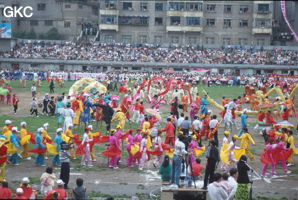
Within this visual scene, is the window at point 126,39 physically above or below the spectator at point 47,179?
above

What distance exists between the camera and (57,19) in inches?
2714

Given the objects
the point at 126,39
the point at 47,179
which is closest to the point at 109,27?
the point at 126,39

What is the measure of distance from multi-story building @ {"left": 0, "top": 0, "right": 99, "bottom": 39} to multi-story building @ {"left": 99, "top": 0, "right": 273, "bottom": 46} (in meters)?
4.39

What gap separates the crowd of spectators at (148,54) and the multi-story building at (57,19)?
6639 millimetres

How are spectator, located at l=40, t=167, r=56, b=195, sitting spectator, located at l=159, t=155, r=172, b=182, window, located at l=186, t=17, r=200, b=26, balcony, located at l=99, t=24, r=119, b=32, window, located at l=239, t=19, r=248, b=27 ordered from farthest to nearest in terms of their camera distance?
balcony, located at l=99, t=24, r=119, b=32 < window, located at l=239, t=19, r=248, b=27 < window, located at l=186, t=17, r=200, b=26 < sitting spectator, located at l=159, t=155, r=172, b=182 < spectator, located at l=40, t=167, r=56, b=195

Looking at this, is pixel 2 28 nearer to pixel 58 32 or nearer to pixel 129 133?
pixel 58 32

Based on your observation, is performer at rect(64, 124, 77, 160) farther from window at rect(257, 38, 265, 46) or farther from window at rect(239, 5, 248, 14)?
window at rect(239, 5, 248, 14)

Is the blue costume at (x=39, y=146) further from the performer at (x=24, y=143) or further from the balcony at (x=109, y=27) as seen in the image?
the balcony at (x=109, y=27)

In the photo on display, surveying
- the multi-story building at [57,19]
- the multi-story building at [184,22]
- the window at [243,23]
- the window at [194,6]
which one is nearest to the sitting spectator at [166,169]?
the multi-story building at [184,22]

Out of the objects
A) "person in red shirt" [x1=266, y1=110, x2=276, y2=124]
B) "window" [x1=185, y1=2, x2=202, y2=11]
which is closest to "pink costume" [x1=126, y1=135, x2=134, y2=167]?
"person in red shirt" [x1=266, y1=110, x2=276, y2=124]

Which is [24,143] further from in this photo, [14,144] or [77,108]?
[77,108]

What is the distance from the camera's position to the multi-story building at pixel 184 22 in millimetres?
66000

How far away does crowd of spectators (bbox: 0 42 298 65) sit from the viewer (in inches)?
2331

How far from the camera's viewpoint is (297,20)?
6347 cm
